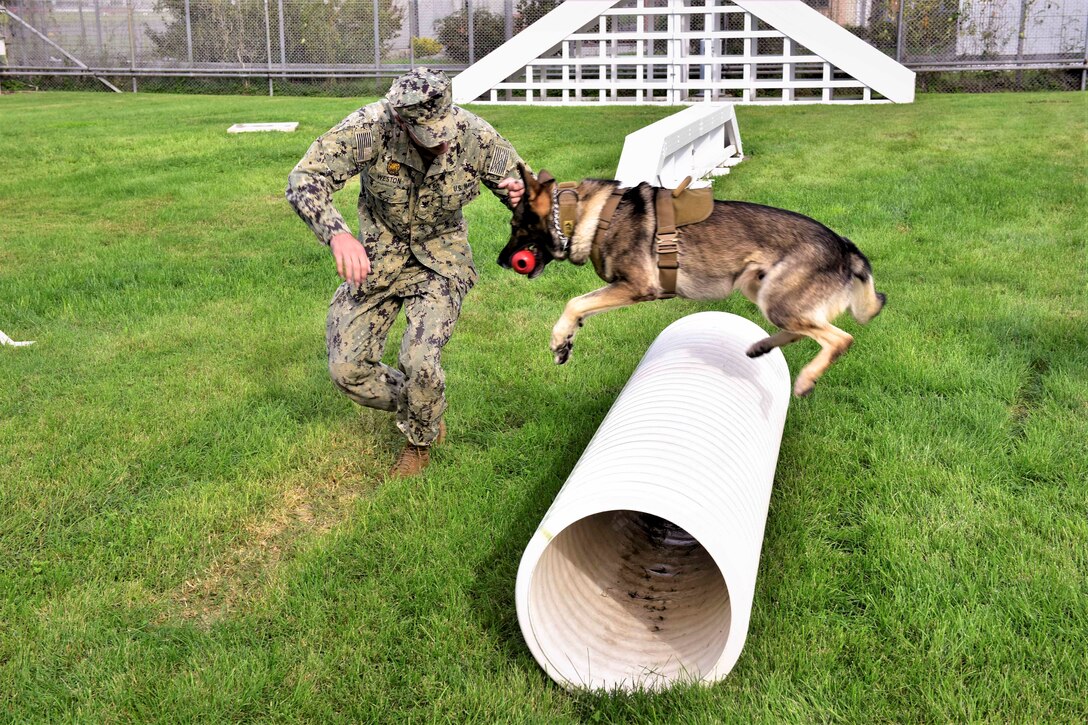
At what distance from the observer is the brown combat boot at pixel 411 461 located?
5.18m

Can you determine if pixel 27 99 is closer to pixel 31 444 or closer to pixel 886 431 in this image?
pixel 31 444

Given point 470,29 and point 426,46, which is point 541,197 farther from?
point 426,46

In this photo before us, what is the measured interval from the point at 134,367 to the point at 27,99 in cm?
2062

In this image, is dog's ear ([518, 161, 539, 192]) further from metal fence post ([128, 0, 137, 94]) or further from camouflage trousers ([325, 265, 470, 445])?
metal fence post ([128, 0, 137, 94])

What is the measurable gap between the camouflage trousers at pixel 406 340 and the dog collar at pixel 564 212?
97 centimetres

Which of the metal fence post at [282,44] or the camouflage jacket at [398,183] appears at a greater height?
the metal fence post at [282,44]

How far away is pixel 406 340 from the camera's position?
5.00 metres

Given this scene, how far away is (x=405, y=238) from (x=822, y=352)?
7.40 ft

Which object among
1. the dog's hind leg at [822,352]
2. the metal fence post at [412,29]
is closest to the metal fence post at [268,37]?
the metal fence post at [412,29]

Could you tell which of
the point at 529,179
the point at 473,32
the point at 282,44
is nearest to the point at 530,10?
the point at 473,32

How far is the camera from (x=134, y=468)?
17.1ft

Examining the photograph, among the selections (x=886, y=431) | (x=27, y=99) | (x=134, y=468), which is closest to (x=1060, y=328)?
(x=886, y=431)

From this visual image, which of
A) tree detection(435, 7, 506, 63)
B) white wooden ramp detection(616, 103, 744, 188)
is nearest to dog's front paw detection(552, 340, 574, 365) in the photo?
white wooden ramp detection(616, 103, 744, 188)

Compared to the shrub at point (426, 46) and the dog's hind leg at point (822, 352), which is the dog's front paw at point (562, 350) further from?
the shrub at point (426, 46)
